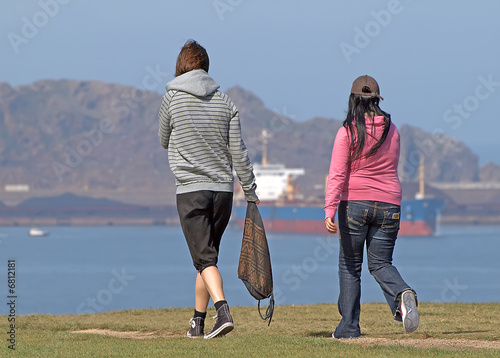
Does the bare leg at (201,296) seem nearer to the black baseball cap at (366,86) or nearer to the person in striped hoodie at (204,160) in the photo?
the person in striped hoodie at (204,160)

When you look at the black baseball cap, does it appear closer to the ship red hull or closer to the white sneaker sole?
the white sneaker sole

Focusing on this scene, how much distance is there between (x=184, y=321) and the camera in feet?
18.2

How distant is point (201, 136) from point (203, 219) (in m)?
0.38

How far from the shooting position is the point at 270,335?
392 centimetres

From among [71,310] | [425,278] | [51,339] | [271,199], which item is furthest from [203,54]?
[271,199]

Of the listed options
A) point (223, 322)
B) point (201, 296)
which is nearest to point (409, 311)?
point (223, 322)

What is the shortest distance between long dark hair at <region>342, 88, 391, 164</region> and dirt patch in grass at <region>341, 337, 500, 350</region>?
0.87 metres

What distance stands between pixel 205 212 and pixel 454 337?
1.54 meters

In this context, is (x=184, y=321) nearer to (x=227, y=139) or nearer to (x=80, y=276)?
(x=227, y=139)

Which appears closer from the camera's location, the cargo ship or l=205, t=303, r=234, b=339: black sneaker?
l=205, t=303, r=234, b=339: black sneaker

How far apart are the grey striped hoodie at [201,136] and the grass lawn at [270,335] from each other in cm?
73

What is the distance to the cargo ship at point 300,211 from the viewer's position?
7444 cm

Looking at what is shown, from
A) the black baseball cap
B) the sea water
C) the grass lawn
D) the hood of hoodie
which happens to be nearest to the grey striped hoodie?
the hood of hoodie

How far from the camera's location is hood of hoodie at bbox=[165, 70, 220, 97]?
11.9ft
